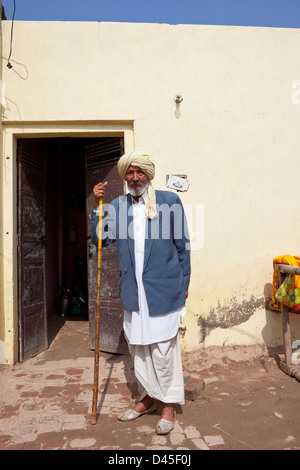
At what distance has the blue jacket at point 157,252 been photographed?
8.87 ft

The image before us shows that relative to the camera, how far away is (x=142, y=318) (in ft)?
8.95

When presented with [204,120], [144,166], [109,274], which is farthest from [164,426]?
[204,120]

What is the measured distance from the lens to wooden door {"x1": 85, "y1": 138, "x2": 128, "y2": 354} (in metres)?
4.38

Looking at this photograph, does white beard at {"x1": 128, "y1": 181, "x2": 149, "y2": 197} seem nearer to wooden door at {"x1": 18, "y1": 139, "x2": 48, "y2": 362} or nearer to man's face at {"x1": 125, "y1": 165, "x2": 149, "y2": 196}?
man's face at {"x1": 125, "y1": 165, "x2": 149, "y2": 196}

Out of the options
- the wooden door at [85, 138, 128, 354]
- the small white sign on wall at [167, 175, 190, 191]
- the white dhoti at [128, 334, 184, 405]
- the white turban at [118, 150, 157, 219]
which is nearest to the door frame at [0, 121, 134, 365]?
the wooden door at [85, 138, 128, 354]

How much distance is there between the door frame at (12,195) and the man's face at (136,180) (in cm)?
140

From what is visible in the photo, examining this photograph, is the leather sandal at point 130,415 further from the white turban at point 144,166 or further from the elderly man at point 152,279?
the white turban at point 144,166

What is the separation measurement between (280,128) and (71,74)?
2.50m

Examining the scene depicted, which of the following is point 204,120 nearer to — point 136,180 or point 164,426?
point 136,180

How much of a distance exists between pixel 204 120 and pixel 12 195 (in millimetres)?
2370

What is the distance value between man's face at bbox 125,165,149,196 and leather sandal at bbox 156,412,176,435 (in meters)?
1.74

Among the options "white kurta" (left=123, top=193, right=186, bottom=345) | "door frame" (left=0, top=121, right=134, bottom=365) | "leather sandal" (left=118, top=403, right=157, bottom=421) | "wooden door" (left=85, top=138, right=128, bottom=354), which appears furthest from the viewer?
"wooden door" (left=85, top=138, right=128, bottom=354)

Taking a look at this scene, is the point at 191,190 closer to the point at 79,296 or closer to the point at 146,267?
the point at 146,267

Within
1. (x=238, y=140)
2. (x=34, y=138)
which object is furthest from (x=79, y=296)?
(x=238, y=140)
